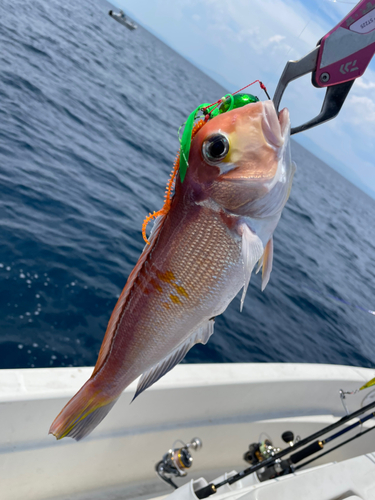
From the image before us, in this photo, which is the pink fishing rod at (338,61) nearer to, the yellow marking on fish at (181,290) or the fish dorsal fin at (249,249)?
the fish dorsal fin at (249,249)

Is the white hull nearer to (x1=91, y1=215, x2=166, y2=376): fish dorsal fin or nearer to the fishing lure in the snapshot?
(x1=91, y1=215, x2=166, y2=376): fish dorsal fin

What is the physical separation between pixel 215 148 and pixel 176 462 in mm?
2887

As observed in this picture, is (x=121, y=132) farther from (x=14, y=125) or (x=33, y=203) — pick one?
(x=33, y=203)

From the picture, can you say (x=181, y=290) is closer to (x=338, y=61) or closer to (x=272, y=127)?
(x=272, y=127)

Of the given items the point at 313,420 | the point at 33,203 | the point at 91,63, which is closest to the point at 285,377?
the point at 313,420

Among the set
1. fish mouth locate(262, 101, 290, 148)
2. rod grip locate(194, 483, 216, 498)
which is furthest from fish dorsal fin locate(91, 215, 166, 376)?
rod grip locate(194, 483, 216, 498)

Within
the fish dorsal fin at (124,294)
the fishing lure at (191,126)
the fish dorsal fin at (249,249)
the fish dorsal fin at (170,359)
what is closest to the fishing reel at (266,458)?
the fish dorsal fin at (170,359)

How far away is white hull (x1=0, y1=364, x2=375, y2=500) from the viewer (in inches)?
117

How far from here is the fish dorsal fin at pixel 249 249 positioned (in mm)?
1473

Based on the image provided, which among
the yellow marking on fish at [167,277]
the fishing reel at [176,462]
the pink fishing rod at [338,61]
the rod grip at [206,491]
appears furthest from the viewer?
the fishing reel at [176,462]

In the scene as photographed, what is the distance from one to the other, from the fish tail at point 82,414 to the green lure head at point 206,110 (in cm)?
95

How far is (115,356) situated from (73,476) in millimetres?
2391

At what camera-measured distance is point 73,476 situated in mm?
3422

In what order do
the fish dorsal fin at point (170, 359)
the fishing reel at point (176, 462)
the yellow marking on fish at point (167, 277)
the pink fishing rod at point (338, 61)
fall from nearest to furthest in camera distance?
Result: the pink fishing rod at point (338, 61), the yellow marking on fish at point (167, 277), the fish dorsal fin at point (170, 359), the fishing reel at point (176, 462)
